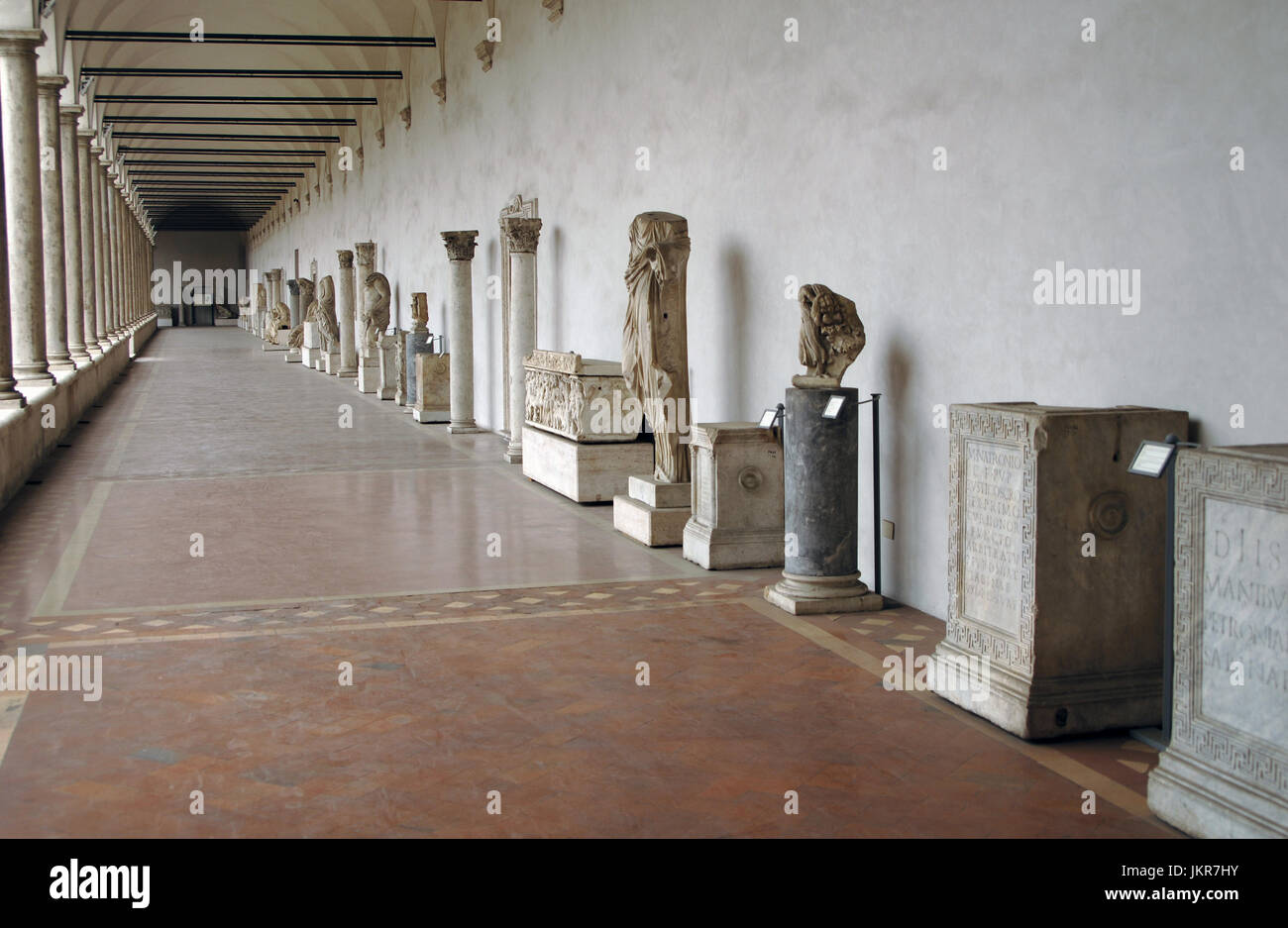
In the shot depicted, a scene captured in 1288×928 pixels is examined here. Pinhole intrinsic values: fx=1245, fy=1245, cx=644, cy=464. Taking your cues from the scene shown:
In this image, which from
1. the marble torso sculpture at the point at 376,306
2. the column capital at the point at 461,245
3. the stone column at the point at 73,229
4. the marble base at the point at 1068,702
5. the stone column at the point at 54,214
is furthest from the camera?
Answer: the marble torso sculpture at the point at 376,306

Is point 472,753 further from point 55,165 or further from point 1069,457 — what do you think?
point 55,165

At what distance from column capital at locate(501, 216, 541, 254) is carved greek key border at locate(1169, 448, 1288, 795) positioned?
950 centimetres

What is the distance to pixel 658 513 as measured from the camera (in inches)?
332

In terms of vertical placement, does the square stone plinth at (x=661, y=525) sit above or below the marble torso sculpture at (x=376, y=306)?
below

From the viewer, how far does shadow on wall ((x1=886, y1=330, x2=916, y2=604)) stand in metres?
6.74

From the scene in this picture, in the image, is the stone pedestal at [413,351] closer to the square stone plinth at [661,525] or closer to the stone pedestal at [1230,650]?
the square stone plinth at [661,525]

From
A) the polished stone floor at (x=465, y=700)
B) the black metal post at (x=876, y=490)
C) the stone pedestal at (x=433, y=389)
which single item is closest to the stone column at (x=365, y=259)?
the stone pedestal at (x=433, y=389)

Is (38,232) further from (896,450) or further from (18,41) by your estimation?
(896,450)

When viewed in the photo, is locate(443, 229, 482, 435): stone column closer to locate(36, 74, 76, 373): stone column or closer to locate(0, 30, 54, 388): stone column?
locate(0, 30, 54, 388): stone column

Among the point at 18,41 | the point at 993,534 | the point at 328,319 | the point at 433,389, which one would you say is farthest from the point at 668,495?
the point at 328,319

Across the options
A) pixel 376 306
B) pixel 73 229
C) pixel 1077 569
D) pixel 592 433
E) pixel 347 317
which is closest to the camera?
pixel 1077 569

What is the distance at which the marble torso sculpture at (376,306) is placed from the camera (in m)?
21.4

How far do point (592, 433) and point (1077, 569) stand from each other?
5.94 metres

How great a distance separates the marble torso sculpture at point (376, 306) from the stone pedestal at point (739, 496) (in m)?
14.7
